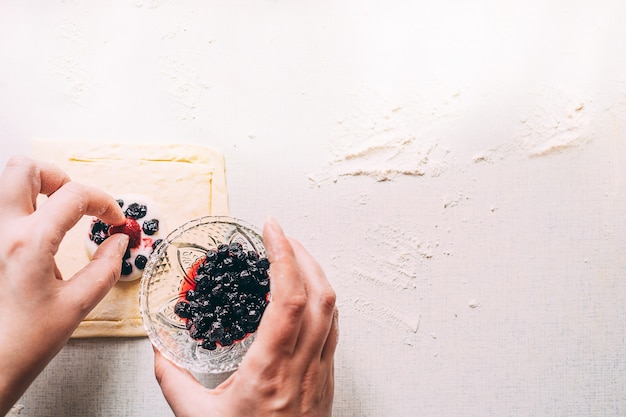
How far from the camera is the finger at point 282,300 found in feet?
2.48

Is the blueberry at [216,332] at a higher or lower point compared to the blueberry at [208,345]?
higher

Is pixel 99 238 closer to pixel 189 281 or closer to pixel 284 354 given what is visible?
pixel 189 281

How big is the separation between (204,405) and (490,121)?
83cm

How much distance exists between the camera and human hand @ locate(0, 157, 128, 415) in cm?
84

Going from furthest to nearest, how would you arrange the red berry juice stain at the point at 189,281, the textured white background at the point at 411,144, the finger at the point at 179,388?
the textured white background at the point at 411,144, the red berry juice stain at the point at 189,281, the finger at the point at 179,388

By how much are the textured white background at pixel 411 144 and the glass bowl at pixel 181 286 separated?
0.43ft

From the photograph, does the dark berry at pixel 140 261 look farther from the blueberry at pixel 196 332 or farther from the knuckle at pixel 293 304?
the knuckle at pixel 293 304

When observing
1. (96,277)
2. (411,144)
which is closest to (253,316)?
(96,277)

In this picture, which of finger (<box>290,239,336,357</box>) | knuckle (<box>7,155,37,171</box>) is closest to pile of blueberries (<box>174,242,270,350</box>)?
finger (<box>290,239,336,357</box>)

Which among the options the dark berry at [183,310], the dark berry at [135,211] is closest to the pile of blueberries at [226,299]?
the dark berry at [183,310]

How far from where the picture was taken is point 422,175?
117 centimetres

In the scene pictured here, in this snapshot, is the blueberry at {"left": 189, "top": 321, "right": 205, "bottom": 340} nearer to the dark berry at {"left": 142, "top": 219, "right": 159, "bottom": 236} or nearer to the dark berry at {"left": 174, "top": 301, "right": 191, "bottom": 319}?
the dark berry at {"left": 174, "top": 301, "right": 191, "bottom": 319}

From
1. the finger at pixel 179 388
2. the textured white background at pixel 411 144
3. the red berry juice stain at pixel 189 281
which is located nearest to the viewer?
the finger at pixel 179 388

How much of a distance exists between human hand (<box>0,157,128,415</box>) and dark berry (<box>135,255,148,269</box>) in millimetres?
146
